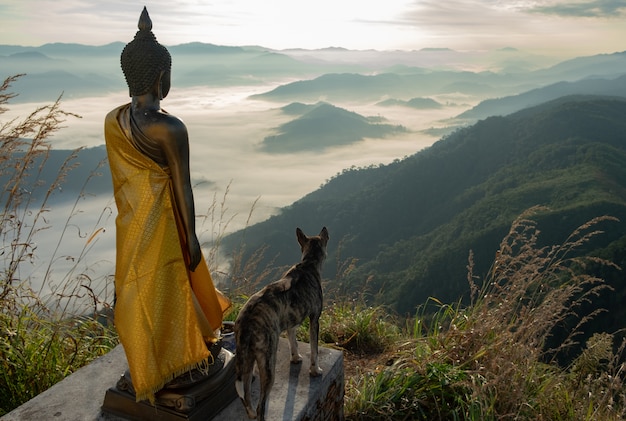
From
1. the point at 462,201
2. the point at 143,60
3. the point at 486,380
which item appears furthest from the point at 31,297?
the point at 462,201

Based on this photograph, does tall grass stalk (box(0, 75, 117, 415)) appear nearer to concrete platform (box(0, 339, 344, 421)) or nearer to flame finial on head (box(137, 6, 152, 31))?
concrete platform (box(0, 339, 344, 421))

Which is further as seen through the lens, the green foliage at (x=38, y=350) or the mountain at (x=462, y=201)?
the mountain at (x=462, y=201)

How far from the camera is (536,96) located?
177125mm

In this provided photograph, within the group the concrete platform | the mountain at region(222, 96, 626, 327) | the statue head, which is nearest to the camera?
the statue head

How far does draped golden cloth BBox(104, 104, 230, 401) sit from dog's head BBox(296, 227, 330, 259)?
0.86 meters

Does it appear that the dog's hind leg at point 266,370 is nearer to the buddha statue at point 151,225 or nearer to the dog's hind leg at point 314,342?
the buddha statue at point 151,225

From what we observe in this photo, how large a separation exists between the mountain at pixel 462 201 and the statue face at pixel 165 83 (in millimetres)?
27933

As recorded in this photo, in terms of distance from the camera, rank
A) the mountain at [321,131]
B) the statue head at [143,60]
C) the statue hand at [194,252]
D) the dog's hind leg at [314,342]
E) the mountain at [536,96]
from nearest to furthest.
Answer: the statue head at [143,60] → the statue hand at [194,252] → the dog's hind leg at [314,342] → the mountain at [321,131] → the mountain at [536,96]

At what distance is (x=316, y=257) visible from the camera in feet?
9.91

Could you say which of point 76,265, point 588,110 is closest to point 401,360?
point 76,265

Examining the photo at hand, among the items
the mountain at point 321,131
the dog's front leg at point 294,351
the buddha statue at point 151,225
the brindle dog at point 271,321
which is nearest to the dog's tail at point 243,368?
the brindle dog at point 271,321

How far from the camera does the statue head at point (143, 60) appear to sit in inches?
88.6

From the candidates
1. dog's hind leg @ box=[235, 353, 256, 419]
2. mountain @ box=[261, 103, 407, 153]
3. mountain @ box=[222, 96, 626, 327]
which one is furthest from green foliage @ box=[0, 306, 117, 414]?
mountain @ box=[261, 103, 407, 153]

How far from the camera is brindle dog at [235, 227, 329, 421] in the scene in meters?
2.34
